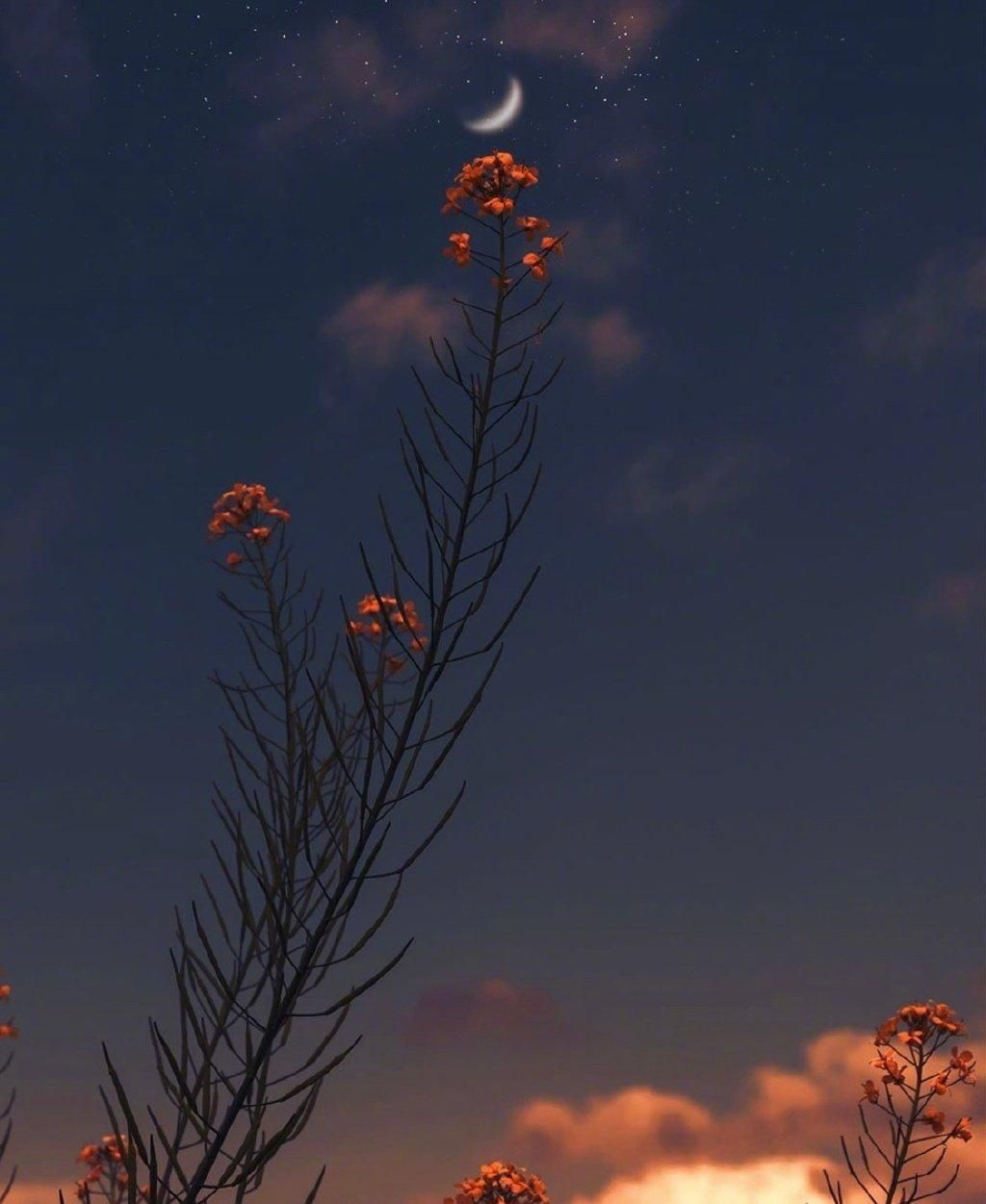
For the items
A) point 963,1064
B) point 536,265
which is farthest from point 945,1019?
point 536,265

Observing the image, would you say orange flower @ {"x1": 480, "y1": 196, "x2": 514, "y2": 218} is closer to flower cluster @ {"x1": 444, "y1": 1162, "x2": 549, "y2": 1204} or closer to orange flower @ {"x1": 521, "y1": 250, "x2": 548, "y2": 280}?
orange flower @ {"x1": 521, "y1": 250, "x2": 548, "y2": 280}

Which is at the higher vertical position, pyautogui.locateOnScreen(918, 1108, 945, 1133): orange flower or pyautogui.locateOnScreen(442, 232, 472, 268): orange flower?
pyautogui.locateOnScreen(442, 232, 472, 268): orange flower

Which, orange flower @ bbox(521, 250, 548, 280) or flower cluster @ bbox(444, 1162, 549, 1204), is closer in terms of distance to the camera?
orange flower @ bbox(521, 250, 548, 280)

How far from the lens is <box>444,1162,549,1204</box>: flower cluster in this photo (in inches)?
479

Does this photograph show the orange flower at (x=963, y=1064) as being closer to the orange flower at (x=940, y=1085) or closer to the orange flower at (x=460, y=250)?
the orange flower at (x=940, y=1085)

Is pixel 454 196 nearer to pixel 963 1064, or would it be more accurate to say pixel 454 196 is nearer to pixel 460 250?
pixel 460 250

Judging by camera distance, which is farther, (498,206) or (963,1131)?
(963,1131)

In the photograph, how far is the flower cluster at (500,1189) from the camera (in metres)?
12.2

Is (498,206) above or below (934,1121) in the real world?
above

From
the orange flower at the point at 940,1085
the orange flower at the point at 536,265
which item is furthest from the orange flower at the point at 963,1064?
the orange flower at the point at 536,265

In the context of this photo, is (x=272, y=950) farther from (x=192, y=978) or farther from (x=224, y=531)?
(x=224, y=531)

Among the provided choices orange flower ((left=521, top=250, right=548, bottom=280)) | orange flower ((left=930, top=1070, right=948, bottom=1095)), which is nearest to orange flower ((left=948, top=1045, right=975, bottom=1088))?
orange flower ((left=930, top=1070, right=948, bottom=1095))

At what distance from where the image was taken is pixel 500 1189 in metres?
12.2

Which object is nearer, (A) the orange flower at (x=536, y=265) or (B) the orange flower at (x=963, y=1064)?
(A) the orange flower at (x=536, y=265)
